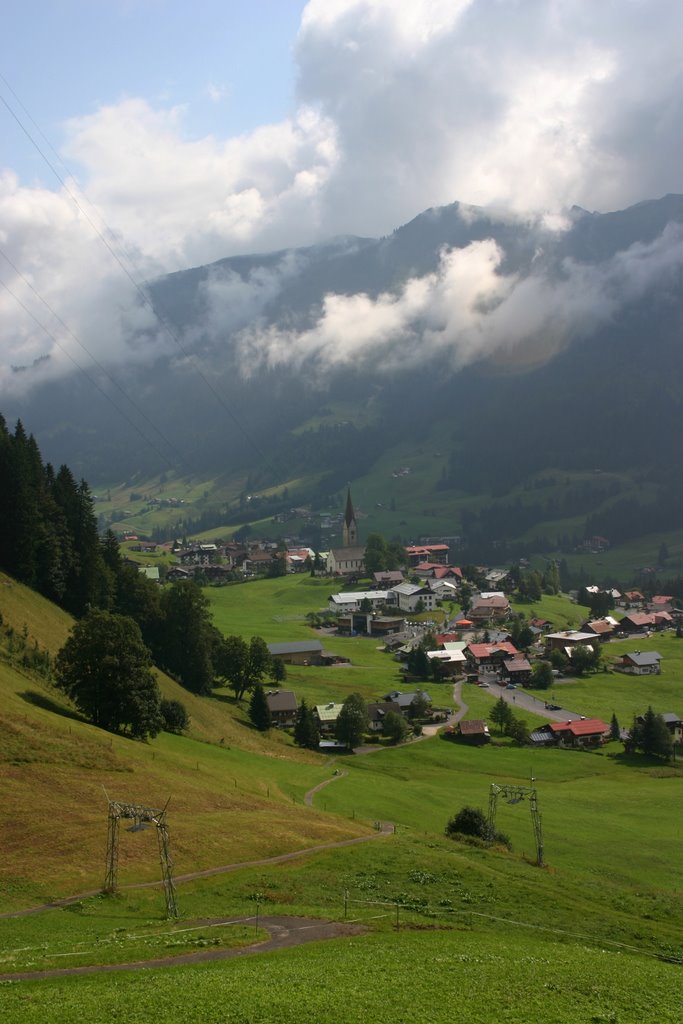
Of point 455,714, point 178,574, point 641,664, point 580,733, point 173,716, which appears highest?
point 178,574

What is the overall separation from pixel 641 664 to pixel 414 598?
58.0 meters

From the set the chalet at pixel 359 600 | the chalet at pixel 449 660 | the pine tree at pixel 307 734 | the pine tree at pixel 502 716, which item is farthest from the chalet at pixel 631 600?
the pine tree at pixel 307 734

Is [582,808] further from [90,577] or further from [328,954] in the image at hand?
[90,577]

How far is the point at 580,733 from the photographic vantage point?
89250 mm

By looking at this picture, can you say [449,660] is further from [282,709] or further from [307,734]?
[307,734]

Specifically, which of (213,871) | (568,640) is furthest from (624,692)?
(213,871)

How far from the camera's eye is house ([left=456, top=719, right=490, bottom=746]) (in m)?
86.9

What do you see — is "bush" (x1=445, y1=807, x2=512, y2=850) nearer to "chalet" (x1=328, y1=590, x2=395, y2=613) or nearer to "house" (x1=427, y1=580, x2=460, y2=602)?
"chalet" (x1=328, y1=590, x2=395, y2=613)

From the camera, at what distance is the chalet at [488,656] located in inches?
5074

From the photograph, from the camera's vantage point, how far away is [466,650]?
133 m

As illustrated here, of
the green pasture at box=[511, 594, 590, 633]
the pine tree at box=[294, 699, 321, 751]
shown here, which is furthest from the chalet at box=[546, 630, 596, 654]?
the pine tree at box=[294, 699, 321, 751]

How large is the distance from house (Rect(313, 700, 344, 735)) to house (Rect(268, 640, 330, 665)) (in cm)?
2992

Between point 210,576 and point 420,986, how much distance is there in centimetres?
18073

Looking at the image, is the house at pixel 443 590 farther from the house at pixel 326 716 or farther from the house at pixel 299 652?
the house at pixel 326 716
